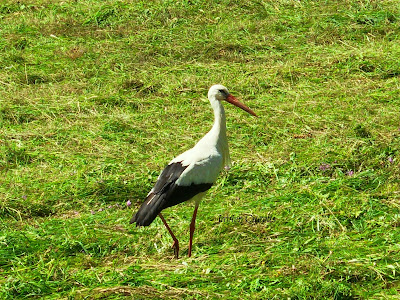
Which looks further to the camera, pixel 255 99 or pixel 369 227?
pixel 255 99

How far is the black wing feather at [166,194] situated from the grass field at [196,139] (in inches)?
13.9

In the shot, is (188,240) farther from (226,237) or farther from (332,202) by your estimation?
(332,202)

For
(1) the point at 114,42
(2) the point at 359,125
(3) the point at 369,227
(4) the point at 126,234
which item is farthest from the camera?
(1) the point at 114,42

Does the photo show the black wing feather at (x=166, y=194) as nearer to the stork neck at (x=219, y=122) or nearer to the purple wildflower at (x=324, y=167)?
the stork neck at (x=219, y=122)

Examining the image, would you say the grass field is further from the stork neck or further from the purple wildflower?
the stork neck

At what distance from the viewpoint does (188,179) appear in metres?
5.61

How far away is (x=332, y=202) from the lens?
5.82 metres

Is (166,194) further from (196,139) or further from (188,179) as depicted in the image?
(196,139)

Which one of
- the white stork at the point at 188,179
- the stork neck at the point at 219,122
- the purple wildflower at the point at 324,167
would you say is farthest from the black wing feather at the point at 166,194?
the purple wildflower at the point at 324,167

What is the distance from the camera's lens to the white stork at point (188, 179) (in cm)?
544

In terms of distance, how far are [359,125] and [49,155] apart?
3.31 meters

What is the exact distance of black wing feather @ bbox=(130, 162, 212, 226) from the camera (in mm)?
5371

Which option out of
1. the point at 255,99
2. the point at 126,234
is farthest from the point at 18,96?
the point at 126,234

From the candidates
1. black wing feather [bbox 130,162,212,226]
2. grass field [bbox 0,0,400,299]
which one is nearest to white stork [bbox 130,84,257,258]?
black wing feather [bbox 130,162,212,226]
